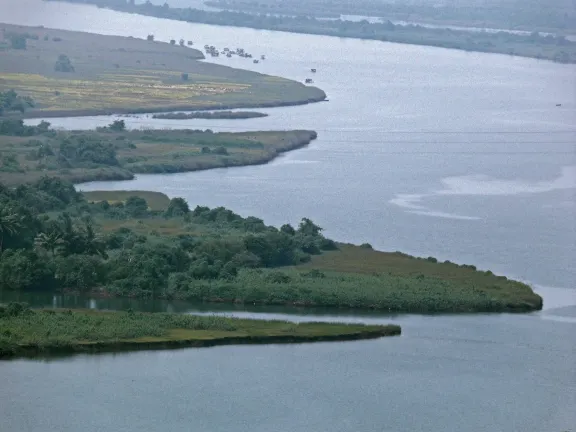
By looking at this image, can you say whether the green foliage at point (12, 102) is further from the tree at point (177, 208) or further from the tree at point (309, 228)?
the tree at point (309, 228)

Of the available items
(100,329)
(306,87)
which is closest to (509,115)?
(306,87)

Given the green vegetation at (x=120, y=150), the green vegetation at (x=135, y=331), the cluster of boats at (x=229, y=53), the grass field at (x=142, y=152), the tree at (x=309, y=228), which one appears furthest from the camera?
the cluster of boats at (x=229, y=53)

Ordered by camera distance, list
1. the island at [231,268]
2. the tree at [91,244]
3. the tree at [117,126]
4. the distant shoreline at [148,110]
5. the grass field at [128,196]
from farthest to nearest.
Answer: the distant shoreline at [148,110] → the tree at [117,126] → the grass field at [128,196] → the tree at [91,244] → the island at [231,268]

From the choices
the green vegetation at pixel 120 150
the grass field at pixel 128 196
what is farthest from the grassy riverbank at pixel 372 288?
the green vegetation at pixel 120 150

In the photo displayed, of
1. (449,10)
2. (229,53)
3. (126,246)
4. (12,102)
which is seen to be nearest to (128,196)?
(126,246)

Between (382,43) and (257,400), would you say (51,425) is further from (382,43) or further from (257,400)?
(382,43)

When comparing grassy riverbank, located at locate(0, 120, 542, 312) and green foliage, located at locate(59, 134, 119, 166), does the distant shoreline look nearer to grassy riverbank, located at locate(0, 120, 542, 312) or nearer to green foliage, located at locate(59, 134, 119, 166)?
green foliage, located at locate(59, 134, 119, 166)

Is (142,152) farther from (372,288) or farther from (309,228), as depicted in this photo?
(372,288)
